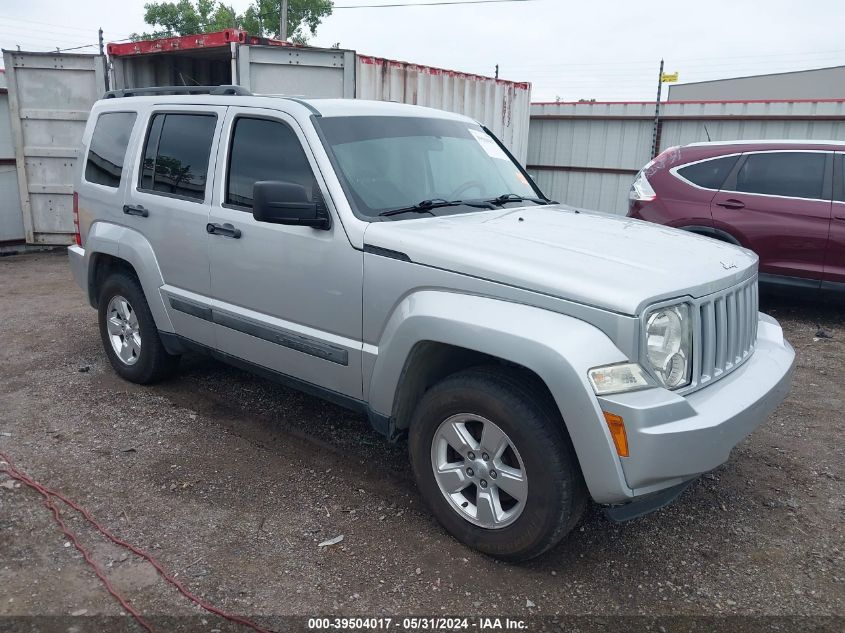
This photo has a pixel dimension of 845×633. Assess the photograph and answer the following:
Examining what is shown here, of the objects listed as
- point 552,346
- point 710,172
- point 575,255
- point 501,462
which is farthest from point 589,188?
point 552,346

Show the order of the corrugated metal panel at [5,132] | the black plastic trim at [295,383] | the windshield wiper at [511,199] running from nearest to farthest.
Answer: the black plastic trim at [295,383]
the windshield wiper at [511,199]
the corrugated metal panel at [5,132]

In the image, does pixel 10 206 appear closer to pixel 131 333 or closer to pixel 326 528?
pixel 131 333

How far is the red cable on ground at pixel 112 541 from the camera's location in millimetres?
2744

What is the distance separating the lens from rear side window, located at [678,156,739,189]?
291 inches

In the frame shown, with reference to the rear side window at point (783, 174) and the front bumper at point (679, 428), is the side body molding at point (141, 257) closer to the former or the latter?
the front bumper at point (679, 428)

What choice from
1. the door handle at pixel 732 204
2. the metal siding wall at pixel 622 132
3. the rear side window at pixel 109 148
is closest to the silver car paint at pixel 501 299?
the rear side window at pixel 109 148

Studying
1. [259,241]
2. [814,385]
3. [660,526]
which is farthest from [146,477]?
[814,385]

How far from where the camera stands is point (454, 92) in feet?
33.6

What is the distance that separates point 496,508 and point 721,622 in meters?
0.97

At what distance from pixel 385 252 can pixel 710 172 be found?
17.8 feet

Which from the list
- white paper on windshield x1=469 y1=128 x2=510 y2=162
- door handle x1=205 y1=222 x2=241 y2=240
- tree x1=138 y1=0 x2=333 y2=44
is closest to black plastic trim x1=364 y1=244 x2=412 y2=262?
door handle x1=205 y1=222 x2=241 y2=240

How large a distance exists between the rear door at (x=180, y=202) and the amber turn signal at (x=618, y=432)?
257cm

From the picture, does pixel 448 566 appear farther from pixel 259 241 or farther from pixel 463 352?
pixel 259 241

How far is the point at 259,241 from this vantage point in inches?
150
